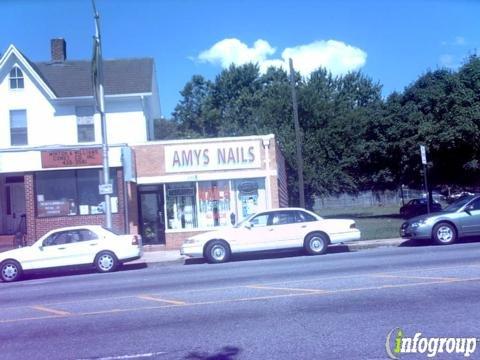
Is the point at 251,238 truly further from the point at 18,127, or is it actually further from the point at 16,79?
the point at 16,79

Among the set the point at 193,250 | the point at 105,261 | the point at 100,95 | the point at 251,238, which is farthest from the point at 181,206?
the point at 251,238

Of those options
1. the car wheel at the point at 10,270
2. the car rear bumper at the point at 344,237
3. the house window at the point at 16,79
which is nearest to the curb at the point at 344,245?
the car rear bumper at the point at 344,237

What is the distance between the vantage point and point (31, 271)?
1662cm

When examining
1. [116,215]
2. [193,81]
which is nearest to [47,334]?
[116,215]

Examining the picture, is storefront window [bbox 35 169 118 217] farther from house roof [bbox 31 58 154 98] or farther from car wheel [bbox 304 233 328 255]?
car wheel [bbox 304 233 328 255]

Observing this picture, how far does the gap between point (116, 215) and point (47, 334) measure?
47.1 feet

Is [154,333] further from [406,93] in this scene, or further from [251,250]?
[406,93]

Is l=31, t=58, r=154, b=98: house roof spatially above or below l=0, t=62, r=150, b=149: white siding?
above

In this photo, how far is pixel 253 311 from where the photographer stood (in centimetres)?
855

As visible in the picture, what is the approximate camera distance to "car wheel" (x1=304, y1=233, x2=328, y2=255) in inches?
667

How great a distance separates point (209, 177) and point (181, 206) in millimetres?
1676

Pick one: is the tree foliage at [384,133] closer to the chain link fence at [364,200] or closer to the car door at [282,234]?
the chain link fence at [364,200]

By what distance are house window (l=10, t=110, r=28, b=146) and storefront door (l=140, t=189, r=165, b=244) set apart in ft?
24.6

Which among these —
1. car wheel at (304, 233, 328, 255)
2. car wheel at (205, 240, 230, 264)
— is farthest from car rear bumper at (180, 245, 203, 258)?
car wheel at (304, 233, 328, 255)
